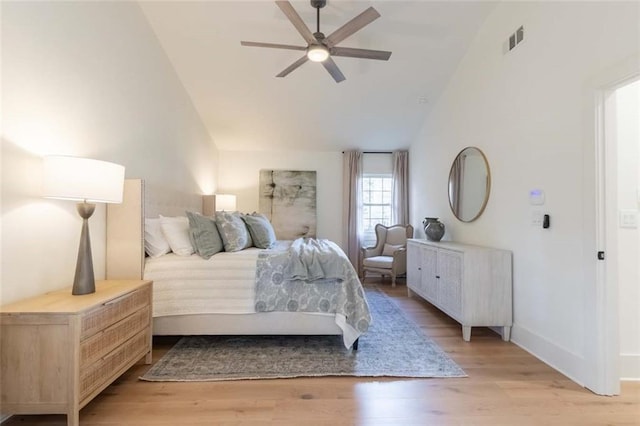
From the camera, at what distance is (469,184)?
356 cm

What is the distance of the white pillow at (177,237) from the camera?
2.65 m

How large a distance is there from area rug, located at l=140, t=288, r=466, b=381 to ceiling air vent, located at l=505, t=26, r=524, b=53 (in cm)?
279

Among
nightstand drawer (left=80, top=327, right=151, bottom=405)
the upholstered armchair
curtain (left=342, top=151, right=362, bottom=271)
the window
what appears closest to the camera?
nightstand drawer (left=80, top=327, right=151, bottom=405)

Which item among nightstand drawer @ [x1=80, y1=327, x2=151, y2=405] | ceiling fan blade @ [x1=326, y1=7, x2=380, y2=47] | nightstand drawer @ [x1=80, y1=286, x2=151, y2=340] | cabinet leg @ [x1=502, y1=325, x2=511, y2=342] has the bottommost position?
cabinet leg @ [x1=502, y1=325, x2=511, y2=342]

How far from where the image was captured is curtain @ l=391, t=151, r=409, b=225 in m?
5.66

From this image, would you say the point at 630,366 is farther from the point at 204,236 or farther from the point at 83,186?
the point at 83,186

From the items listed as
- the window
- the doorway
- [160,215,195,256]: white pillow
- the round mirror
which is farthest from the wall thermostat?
the window

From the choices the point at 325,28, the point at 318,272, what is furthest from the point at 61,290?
the point at 325,28

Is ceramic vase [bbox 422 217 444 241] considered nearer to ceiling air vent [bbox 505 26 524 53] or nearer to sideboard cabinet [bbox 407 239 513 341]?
sideboard cabinet [bbox 407 239 513 341]

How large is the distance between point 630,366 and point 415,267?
2.13 m

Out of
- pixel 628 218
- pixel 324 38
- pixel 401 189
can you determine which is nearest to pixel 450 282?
pixel 628 218

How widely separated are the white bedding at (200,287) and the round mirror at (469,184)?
253 centimetres

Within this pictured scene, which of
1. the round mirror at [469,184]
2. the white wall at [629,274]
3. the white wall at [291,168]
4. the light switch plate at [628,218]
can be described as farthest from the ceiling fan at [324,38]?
the white wall at [291,168]

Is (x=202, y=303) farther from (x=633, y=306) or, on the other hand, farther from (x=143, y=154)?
(x=633, y=306)
